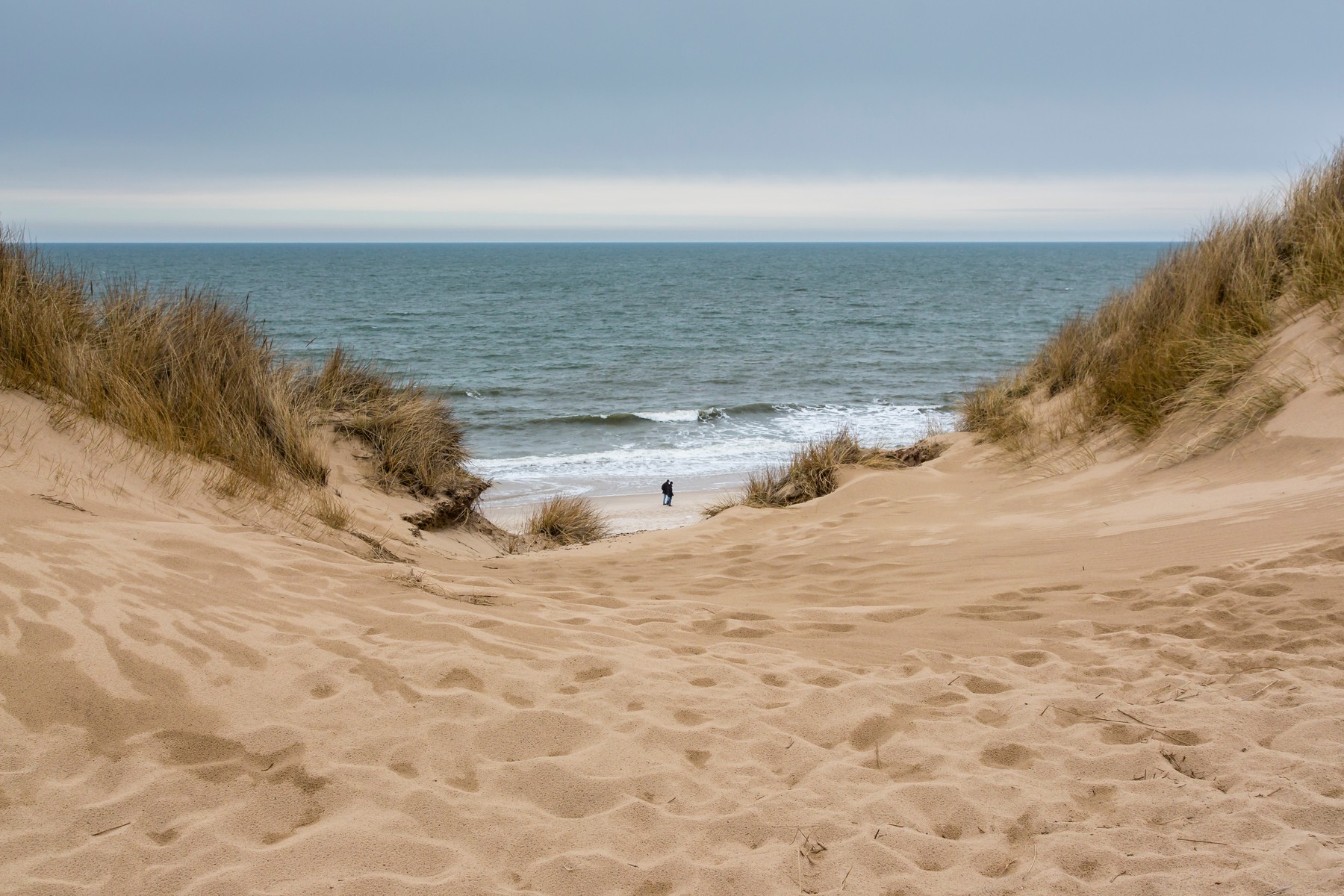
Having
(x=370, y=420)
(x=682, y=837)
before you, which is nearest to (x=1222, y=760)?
(x=682, y=837)

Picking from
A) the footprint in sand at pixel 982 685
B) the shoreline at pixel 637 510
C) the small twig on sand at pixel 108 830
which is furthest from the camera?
the shoreline at pixel 637 510

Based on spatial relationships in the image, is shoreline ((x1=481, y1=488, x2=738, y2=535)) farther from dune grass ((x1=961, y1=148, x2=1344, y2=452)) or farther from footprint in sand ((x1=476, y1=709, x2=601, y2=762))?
footprint in sand ((x1=476, y1=709, x2=601, y2=762))

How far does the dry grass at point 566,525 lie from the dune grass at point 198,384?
0.90 m

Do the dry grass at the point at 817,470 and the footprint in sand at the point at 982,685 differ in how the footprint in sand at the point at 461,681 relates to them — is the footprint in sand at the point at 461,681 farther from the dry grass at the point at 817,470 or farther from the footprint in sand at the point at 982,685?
the dry grass at the point at 817,470

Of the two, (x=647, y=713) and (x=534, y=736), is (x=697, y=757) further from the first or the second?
(x=534, y=736)

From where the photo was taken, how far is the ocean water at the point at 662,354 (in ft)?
48.7

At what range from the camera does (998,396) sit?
988cm

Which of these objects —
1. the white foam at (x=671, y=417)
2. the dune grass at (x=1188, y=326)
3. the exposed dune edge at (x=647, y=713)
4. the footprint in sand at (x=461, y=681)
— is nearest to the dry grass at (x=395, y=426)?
the exposed dune edge at (x=647, y=713)

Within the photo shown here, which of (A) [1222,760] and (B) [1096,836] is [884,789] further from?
(A) [1222,760]

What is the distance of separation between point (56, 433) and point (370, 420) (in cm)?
280

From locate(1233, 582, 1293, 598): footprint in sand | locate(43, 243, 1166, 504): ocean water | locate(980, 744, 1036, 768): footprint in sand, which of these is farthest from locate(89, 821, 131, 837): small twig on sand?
locate(43, 243, 1166, 504): ocean water

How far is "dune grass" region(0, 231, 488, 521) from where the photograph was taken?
19.2 feet

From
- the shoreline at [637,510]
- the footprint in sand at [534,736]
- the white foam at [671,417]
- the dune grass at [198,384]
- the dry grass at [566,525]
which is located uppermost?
the dune grass at [198,384]

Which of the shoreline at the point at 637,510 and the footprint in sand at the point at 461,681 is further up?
the footprint in sand at the point at 461,681
